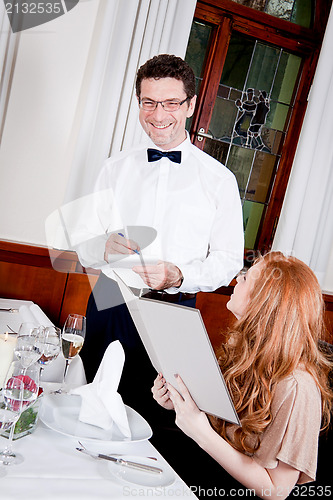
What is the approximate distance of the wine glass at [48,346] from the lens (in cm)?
133

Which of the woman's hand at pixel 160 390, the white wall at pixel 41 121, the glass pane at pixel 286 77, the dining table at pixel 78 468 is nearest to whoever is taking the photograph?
the dining table at pixel 78 468

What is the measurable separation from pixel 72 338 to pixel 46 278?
60.4 inches

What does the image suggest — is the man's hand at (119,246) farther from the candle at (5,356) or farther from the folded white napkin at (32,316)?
the candle at (5,356)

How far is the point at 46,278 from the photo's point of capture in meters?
2.93

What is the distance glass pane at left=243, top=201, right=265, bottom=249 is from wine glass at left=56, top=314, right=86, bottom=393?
7.41 feet

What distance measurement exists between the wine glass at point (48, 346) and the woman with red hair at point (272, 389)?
31cm

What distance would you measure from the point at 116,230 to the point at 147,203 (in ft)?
0.60

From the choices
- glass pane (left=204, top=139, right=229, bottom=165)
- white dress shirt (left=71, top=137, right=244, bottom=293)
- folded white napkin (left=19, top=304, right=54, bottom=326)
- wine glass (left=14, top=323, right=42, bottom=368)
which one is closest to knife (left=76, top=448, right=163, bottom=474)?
wine glass (left=14, top=323, right=42, bottom=368)

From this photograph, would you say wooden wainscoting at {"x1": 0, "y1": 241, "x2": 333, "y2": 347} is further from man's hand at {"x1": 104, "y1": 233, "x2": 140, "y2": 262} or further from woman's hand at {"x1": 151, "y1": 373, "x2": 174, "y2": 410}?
woman's hand at {"x1": 151, "y1": 373, "x2": 174, "y2": 410}

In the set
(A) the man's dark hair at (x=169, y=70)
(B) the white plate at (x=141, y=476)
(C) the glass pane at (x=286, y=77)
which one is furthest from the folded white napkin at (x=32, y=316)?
(C) the glass pane at (x=286, y=77)

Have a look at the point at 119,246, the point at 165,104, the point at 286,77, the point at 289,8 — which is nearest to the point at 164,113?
the point at 165,104

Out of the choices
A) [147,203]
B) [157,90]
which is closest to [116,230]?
[147,203]

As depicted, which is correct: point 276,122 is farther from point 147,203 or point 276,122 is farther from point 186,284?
point 186,284

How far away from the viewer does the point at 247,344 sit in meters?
1.44
